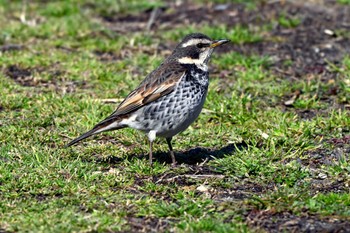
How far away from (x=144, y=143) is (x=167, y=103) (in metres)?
1.04

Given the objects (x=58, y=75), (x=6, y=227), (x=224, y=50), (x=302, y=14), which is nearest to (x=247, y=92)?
(x=224, y=50)

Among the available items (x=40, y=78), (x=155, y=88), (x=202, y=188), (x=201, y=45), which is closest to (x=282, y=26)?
(x=40, y=78)

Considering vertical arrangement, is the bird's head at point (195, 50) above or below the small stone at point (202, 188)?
above

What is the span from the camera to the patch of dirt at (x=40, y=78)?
10.9 metres

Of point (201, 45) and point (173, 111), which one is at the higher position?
point (201, 45)

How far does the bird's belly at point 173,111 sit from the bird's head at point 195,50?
443 mm

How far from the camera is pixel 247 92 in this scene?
10641 millimetres

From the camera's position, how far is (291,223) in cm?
669

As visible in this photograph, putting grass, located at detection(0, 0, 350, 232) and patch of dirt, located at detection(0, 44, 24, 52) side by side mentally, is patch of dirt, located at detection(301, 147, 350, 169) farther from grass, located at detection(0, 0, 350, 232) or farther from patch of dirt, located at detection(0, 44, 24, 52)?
patch of dirt, located at detection(0, 44, 24, 52)

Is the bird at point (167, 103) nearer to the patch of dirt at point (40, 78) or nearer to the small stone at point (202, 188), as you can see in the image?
the small stone at point (202, 188)

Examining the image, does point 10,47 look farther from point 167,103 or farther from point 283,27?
point 167,103

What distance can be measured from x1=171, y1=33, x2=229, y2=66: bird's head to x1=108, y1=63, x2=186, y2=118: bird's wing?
17cm

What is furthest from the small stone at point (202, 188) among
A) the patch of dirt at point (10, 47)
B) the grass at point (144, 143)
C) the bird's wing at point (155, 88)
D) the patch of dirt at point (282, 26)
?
the patch of dirt at point (10, 47)

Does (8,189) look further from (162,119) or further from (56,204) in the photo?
(162,119)
